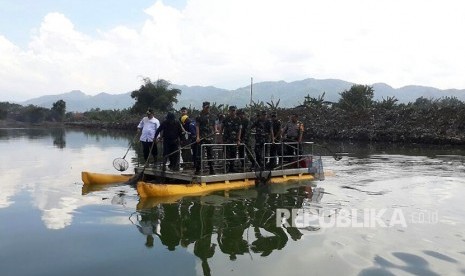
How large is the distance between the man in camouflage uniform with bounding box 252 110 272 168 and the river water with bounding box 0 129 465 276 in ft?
3.87

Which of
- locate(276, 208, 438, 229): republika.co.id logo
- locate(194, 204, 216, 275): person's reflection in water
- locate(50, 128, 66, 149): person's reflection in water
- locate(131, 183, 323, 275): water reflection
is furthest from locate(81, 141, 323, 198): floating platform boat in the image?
locate(50, 128, 66, 149): person's reflection in water

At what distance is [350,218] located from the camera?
8422mm

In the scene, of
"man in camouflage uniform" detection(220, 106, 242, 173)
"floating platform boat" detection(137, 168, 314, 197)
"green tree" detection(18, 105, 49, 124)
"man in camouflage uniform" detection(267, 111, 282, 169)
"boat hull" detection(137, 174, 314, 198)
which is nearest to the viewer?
"boat hull" detection(137, 174, 314, 198)

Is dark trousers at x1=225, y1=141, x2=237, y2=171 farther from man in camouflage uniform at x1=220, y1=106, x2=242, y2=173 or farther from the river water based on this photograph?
the river water

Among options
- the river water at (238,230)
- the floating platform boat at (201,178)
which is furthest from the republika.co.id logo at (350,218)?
the floating platform boat at (201,178)

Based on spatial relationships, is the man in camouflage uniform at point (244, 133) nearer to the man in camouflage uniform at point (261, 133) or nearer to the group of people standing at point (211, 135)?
the group of people standing at point (211, 135)

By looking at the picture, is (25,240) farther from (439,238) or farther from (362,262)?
(439,238)

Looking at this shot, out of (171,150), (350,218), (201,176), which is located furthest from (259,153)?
(350,218)

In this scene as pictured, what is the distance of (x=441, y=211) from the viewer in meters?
9.08

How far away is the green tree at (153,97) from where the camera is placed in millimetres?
64875

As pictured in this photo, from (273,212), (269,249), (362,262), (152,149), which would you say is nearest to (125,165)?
(152,149)

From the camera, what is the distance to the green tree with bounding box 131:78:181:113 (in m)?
64.9

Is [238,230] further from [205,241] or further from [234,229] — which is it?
[205,241]

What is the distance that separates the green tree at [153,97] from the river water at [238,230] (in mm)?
52832
